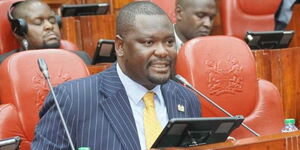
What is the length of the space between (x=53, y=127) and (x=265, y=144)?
1.07ft

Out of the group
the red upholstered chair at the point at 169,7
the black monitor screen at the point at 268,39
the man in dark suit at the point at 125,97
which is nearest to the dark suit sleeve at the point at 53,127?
the man in dark suit at the point at 125,97

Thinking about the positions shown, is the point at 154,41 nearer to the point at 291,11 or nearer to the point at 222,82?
the point at 222,82

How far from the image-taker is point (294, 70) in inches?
64.9

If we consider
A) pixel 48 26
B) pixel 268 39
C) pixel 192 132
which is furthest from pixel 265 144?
pixel 48 26

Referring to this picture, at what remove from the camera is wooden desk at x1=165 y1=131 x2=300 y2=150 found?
787mm

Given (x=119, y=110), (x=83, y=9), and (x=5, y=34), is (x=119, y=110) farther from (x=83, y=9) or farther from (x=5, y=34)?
(x=83, y=9)

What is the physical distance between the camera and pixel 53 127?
99 centimetres

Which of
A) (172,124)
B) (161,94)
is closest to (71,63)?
(161,94)

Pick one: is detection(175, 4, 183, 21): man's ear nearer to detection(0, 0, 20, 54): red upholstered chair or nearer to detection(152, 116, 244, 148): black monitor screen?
detection(0, 0, 20, 54): red upholstered chair

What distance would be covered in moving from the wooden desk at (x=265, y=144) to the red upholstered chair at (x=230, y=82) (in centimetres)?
49

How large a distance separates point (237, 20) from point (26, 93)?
3.35 ft

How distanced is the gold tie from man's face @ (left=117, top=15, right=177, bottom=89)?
3cm

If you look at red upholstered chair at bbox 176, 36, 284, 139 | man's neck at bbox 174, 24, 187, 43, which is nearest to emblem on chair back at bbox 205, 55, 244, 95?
red upholstered chair at bbox 176, 36, 284, 139

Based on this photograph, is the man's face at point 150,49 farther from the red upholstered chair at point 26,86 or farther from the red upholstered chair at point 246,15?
the red upholstered chair at point 246,15
